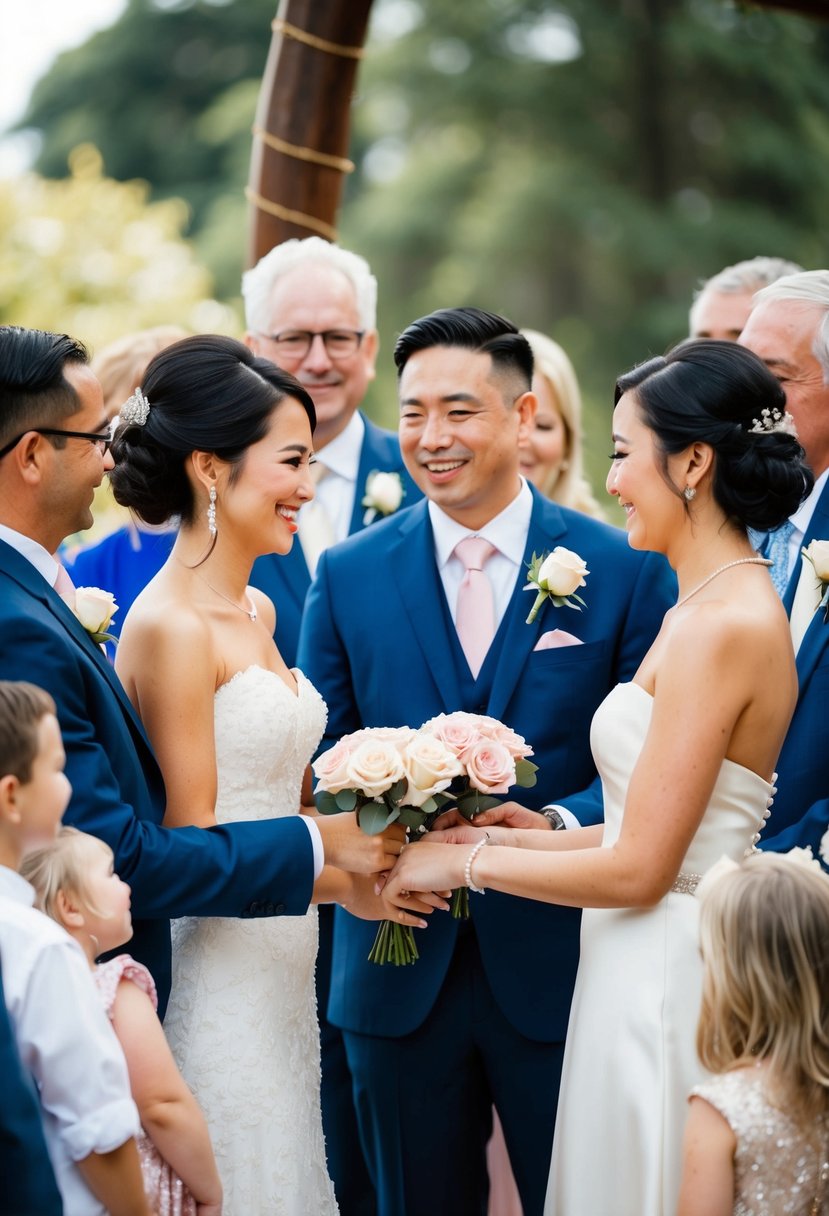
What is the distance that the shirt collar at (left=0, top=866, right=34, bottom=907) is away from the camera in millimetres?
2854

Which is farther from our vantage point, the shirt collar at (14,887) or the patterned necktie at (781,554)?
the patterned necktie at (781,554)

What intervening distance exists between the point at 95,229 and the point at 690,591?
12002 millimetres

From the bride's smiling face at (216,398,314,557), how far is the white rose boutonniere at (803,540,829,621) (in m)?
1.47

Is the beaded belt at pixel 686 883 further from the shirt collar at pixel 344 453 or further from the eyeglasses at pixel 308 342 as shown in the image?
the eyeglasses at pixel 308 342

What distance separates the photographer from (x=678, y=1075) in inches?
137

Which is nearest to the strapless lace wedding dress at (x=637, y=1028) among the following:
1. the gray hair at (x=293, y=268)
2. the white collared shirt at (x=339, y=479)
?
the white collared shirt at (x=339, y=479)

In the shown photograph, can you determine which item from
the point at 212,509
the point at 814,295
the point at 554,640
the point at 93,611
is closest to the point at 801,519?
the point at 814,295

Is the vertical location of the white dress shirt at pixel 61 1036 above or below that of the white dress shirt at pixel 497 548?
below

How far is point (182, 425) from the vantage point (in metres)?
3.91

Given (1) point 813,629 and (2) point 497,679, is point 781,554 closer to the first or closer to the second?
(1) point 813,629

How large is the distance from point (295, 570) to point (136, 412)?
5.56 feet

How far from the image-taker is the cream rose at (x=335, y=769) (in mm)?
3727

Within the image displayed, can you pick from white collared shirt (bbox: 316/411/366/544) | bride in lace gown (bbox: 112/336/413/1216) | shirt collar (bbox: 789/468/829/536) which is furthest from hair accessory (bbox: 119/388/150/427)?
shirt collar (bbox: 789/468/829/536)

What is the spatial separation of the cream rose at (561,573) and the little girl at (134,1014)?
168 centimetres
